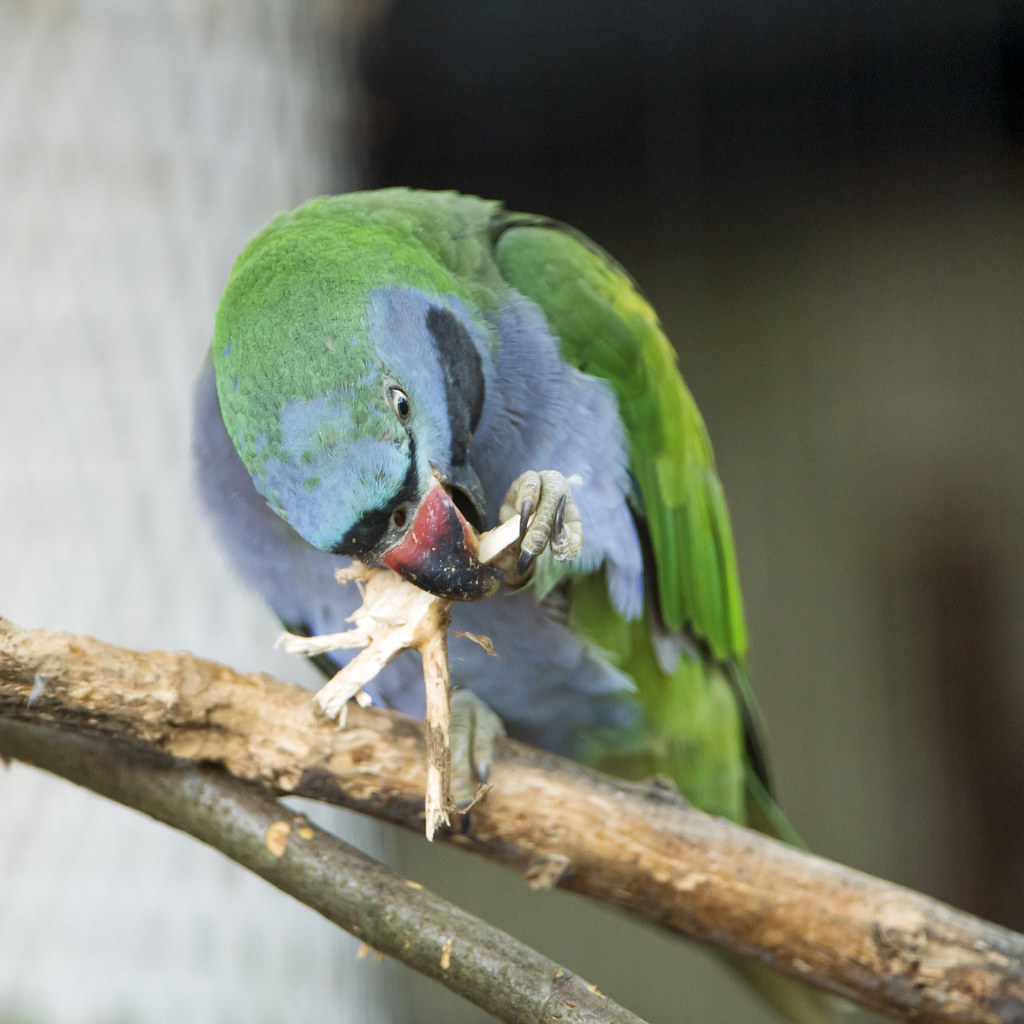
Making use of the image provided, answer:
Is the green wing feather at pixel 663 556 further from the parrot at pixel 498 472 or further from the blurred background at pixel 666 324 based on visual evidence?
the blurred background at pixel 666 324

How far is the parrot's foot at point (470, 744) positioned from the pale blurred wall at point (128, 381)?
954 millimetres

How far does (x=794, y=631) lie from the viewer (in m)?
2.21

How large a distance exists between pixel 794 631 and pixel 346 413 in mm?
1661

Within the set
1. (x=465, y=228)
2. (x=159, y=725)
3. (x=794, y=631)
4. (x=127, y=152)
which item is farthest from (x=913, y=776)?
(x=127, y=152)

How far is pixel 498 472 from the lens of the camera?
1093 mm

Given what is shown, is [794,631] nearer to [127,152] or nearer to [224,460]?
[224,460]

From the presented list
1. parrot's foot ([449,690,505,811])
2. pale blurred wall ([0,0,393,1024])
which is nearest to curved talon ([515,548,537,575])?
parrot's foot ([449,690,505,811])

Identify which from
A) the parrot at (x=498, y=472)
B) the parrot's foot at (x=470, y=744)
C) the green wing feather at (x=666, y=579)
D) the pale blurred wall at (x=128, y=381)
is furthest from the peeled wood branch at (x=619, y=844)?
the pale blurred wall at (x=128, y=381)

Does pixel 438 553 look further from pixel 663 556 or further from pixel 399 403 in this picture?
pixel 663 556

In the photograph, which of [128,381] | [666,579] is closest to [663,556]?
[666,579]

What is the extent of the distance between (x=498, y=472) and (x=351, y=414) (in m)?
0.32

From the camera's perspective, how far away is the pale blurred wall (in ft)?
6.26

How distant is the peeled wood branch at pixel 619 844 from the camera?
881 millimetres

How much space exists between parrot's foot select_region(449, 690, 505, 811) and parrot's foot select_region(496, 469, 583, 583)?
23 centimetres
